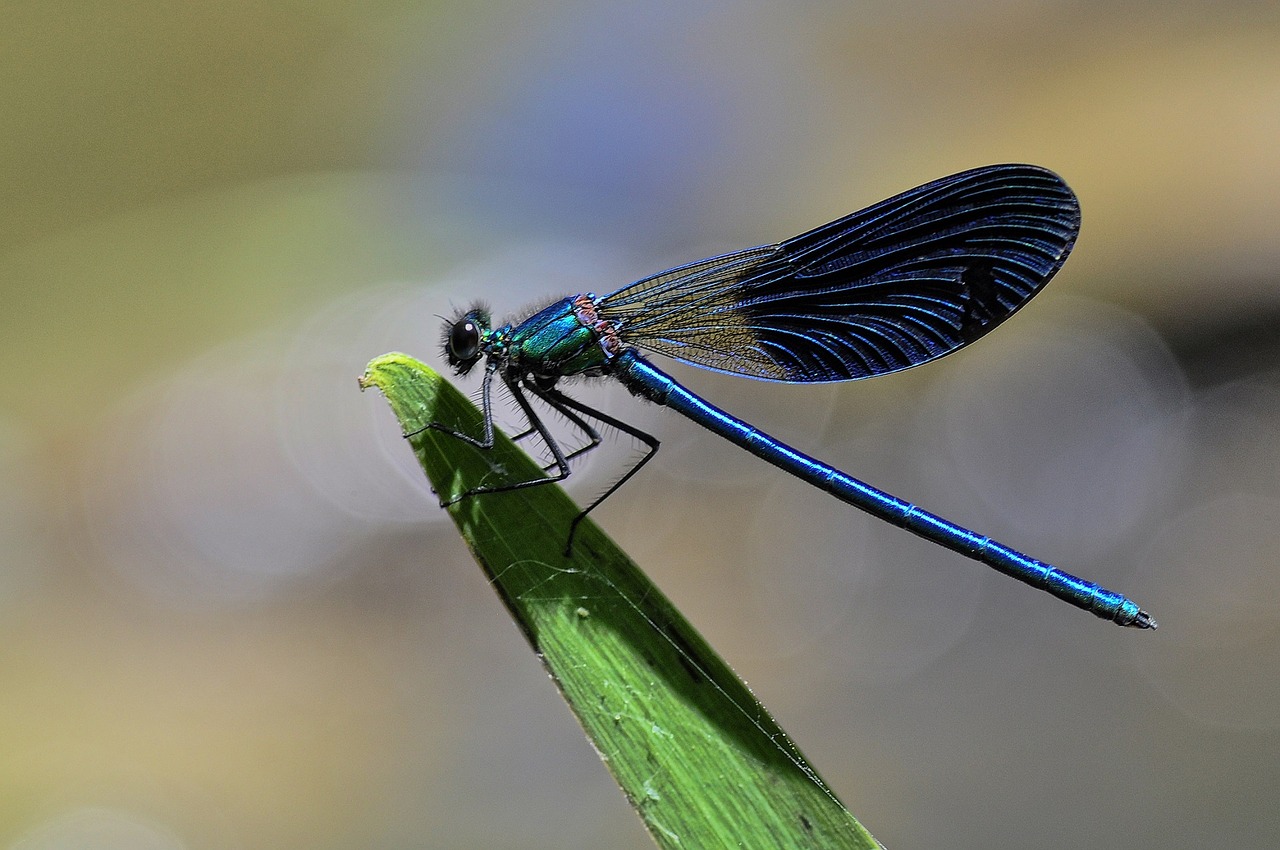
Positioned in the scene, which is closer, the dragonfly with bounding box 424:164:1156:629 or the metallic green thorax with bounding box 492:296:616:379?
the dragonfly with bounding box 424:164:1156:629

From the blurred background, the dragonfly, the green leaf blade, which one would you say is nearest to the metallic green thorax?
the dragonfly

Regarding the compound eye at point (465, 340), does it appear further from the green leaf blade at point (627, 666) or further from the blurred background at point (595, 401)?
the blurred background at point (595, 401)

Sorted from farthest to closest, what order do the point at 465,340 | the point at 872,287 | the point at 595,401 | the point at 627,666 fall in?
the point at 595,401
the point at 872,287
the point at 465,340
the point at 627,666

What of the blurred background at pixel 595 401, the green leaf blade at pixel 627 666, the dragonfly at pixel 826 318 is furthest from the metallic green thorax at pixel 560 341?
the blurred background at pixel 595 401


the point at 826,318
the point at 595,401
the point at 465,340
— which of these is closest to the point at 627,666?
the point at 465,340

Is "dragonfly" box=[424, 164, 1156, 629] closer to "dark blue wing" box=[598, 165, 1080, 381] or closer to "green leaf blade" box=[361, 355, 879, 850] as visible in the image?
"dark blue wing" box=[598, 165, 1080, 381]

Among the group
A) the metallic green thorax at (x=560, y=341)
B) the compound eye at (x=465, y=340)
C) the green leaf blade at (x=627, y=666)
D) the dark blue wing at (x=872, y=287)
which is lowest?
the green leaf blade at (x=627, y=666)

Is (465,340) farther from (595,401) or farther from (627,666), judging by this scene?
(595,401)

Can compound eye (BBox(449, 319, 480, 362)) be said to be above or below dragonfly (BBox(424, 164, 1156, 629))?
above
